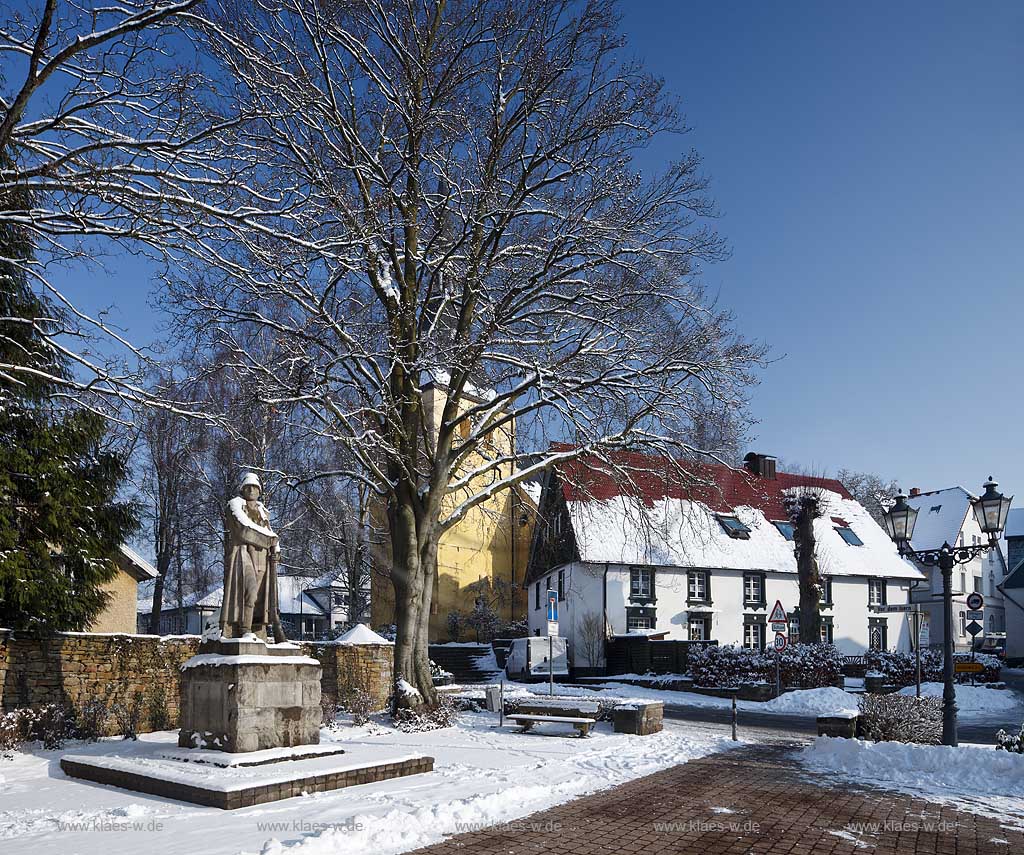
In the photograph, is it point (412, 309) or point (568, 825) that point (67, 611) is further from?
point (568, 825)

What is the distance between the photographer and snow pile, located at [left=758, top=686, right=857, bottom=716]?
84.1 ft

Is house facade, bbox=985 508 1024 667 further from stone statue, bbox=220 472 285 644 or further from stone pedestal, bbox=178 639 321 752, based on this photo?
stone statue, bbox=220 472 285 644

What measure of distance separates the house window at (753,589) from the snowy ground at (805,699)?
40.1 ft

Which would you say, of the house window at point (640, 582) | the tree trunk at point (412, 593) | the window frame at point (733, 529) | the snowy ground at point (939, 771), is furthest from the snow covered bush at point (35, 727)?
the window frame at point (733, 529)

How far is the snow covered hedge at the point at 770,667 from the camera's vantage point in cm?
3031

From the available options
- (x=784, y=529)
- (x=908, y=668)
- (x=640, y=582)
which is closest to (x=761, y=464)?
(x=784, y=529)

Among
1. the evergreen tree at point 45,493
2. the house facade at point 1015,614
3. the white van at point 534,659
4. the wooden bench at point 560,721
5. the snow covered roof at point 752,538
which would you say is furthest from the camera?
the house facade at point 1015,614

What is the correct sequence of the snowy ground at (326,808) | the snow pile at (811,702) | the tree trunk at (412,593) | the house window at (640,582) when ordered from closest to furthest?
the snowy ground at (326,808)
the tree trunk at (412,593)
the snow pile at (811,702)
the house window at (640,582)

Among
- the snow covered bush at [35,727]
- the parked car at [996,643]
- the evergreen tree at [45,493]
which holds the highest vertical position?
the evergreen tree at [45,493]

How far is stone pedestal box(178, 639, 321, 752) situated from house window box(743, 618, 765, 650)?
34.4 m

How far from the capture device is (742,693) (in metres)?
29.0

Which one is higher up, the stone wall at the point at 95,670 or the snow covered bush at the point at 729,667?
the stone wall at the point at 95,670

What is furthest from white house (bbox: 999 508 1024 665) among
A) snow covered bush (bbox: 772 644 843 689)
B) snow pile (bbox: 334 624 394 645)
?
snow pile (bbox: 334 624 394 645)

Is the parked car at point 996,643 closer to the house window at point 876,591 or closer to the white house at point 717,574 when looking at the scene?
the white house at point 717,574
